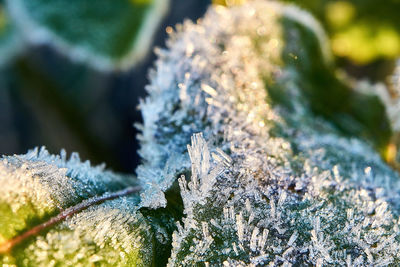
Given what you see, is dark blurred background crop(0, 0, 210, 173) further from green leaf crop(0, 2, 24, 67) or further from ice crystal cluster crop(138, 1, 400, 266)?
ice crystal cluster crop(138, 1, 400, 266)

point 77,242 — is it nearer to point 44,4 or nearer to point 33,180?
point 33,180

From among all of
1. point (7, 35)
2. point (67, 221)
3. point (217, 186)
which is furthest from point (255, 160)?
point (7, 35)

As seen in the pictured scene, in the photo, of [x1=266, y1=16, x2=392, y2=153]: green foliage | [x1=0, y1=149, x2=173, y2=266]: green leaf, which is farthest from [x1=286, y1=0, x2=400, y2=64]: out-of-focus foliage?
[x1=0, y1=149, x2=173, y2=266]: green leaf

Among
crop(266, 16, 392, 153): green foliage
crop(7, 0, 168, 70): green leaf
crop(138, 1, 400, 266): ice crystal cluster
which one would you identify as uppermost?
crop(7, 0, 168, 70): green leaf

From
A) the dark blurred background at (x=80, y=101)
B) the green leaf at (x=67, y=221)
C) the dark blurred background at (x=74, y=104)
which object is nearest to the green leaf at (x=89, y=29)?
the dark blurred background at (x=80, y=101)

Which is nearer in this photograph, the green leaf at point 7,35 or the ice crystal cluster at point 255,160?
the ice crystal cluster at point 255,160

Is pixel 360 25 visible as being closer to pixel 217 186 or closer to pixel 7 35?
pixel 217 186

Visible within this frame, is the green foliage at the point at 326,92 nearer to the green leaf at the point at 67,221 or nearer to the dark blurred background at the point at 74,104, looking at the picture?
the green leaf at the point at 67,221
